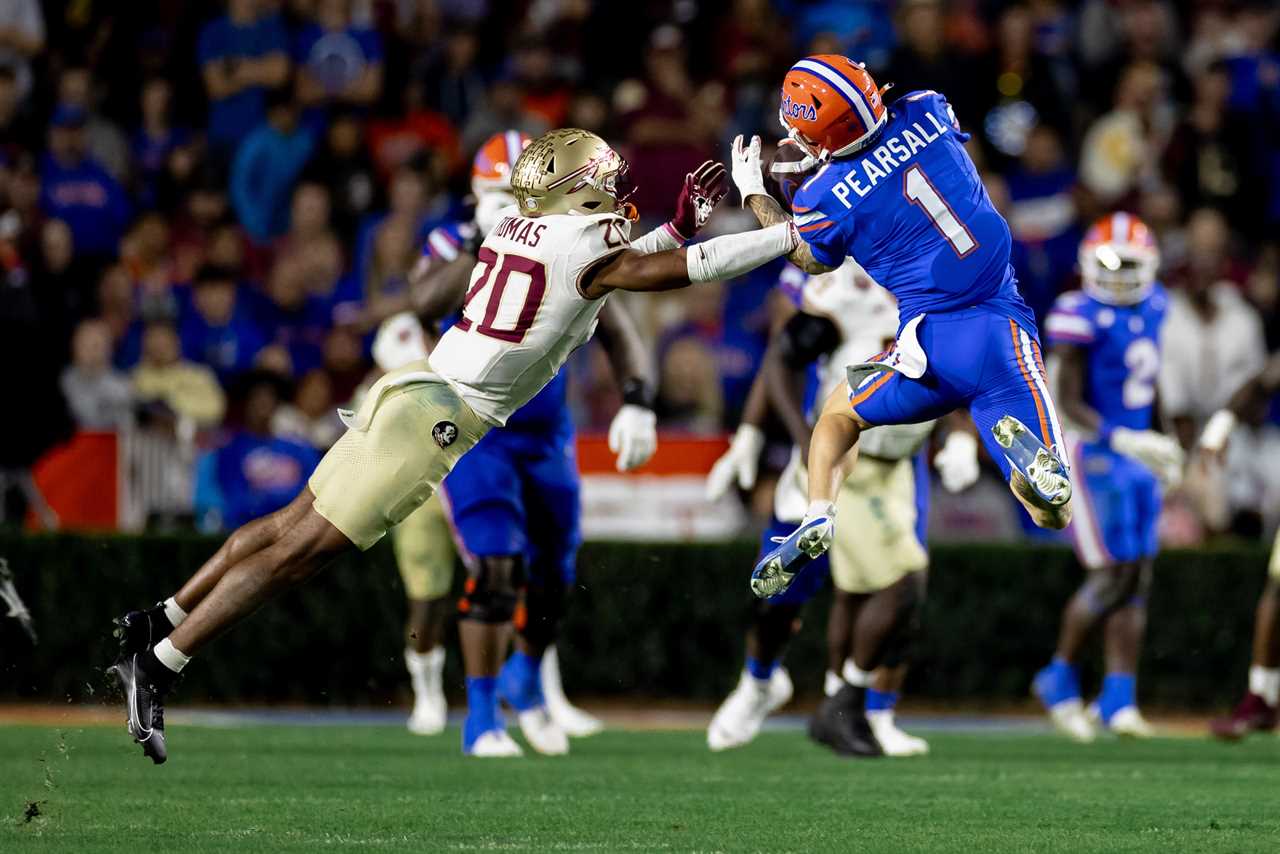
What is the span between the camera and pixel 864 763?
867 cm

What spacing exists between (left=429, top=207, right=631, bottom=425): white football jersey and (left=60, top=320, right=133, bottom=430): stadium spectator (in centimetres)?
697

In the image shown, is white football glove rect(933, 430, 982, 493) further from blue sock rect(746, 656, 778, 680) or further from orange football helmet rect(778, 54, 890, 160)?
orange football helmet rect(778, 54, 890, 160)

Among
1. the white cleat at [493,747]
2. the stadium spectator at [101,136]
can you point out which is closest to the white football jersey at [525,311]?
the white cleat at [493,747]

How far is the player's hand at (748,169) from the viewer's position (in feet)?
22.9

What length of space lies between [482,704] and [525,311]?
2.47m

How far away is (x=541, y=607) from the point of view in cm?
929

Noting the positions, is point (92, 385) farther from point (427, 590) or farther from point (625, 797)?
point (625, 797)

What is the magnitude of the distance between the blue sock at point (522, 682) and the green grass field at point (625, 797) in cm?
32

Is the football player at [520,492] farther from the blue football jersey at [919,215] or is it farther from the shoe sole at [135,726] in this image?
the shoe sole at [135,726]

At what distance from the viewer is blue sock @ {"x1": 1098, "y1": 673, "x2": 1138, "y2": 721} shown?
34.0 feet

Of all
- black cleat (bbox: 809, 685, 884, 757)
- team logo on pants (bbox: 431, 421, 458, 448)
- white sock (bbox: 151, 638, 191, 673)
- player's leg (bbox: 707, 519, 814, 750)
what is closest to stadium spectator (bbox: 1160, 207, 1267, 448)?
player's leg (bbox: 707, 519, 814, 750)

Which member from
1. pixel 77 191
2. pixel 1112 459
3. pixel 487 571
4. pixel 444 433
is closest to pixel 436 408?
pixel 444 433

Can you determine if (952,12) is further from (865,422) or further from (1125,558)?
(865,422)

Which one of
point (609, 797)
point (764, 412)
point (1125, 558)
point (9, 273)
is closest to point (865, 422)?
point (609, 797)
